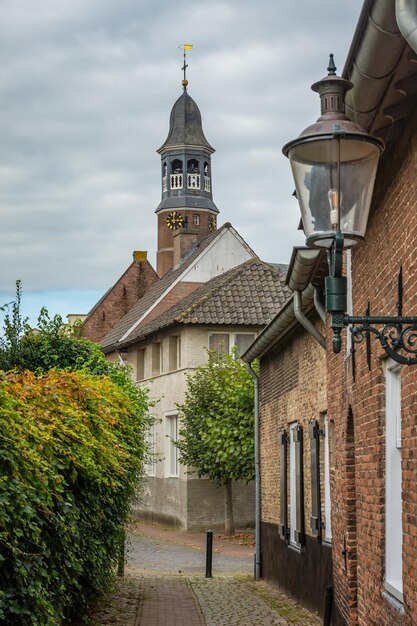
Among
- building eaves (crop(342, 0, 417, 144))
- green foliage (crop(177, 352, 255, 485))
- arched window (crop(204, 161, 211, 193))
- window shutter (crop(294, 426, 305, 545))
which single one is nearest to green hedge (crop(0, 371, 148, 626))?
window shutter (crop(294, 426, 305, 545))

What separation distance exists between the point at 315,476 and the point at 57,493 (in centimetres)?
524

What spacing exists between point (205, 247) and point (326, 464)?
29.4m

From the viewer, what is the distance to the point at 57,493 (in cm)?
877

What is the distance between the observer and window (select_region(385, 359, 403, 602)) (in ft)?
24.6

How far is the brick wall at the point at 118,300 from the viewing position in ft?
182

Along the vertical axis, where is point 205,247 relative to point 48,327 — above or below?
above

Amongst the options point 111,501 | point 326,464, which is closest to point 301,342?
point 326,464

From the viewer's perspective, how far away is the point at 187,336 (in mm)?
33938

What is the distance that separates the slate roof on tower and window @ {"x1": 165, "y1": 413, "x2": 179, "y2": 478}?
4719 centimetres

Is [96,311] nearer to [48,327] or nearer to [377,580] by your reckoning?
[48,327]

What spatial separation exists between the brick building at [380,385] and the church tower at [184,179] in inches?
2730

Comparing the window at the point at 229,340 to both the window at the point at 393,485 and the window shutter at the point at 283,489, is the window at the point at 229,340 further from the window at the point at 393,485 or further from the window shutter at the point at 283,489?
the window at the point at 393,485

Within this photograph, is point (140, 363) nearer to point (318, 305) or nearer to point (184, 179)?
point (318, 305)

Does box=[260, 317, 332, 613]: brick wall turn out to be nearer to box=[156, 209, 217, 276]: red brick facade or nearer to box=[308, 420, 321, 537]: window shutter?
box=[308, 420, 321, 537]: window shutter
